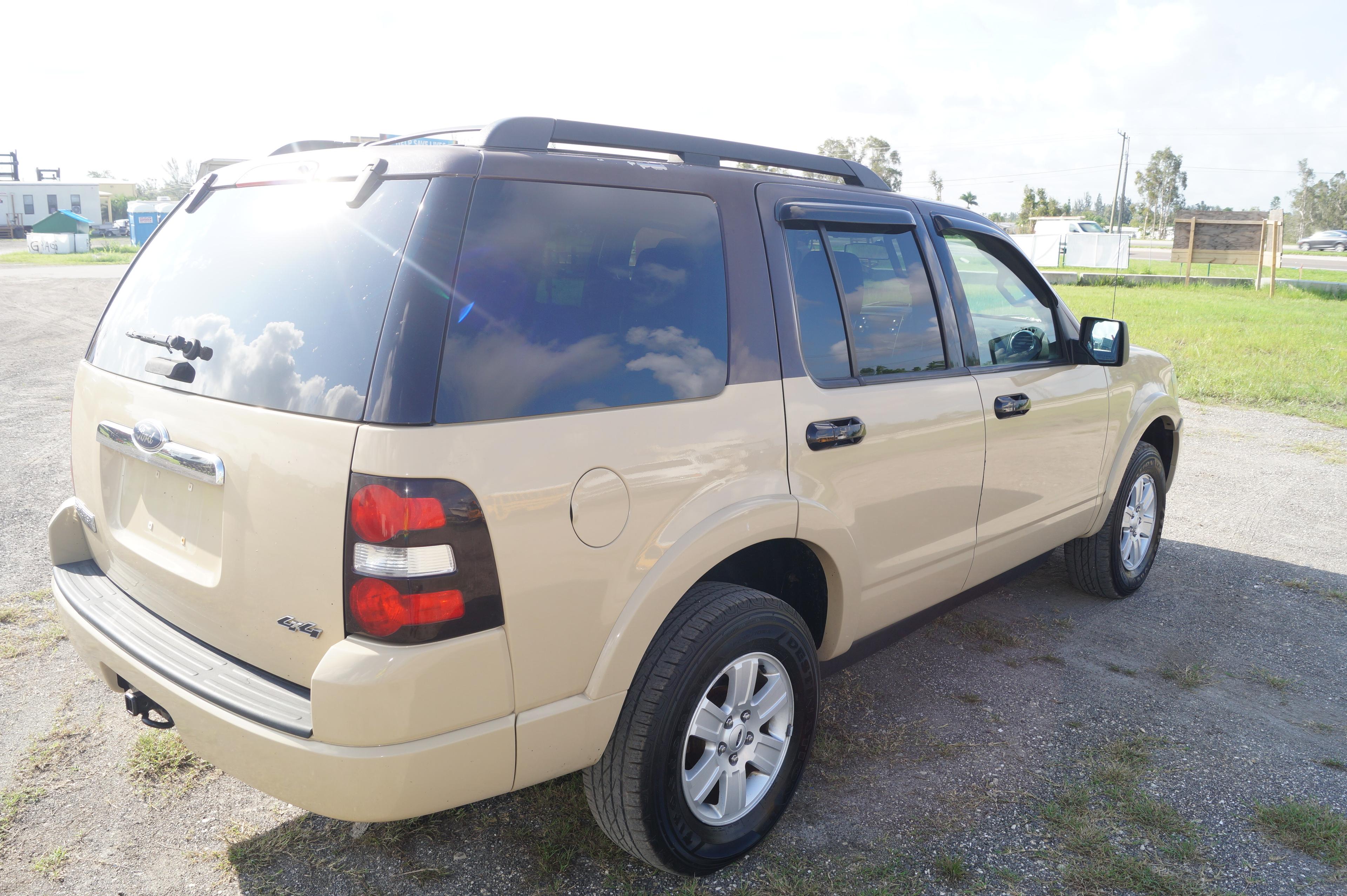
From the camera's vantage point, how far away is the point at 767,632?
2.58 m

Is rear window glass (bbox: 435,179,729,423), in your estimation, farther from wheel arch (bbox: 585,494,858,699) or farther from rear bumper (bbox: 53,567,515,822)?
rear bumper (bbox: 53,567,515,822)

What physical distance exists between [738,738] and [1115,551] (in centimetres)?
290

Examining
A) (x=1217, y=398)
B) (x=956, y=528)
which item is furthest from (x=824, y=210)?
(x=1217, y=398)

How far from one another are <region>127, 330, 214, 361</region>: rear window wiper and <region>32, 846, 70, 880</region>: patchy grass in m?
1.46

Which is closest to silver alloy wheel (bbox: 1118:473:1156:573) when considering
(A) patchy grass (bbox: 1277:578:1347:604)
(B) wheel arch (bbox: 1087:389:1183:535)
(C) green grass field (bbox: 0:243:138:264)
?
(B) wheel arch (bbox: 1087:389:1183:535)

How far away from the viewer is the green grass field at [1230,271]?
3028 centimetres

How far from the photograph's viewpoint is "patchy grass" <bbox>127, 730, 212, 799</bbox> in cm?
291

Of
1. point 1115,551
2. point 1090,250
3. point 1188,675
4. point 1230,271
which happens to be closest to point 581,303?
point 1188,675

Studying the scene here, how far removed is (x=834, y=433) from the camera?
2762mm

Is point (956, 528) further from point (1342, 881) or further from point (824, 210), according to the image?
point (1342, 881)

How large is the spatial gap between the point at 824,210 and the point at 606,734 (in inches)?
68.7

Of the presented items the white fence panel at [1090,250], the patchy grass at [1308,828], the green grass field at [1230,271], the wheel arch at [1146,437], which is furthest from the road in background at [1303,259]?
the patchy grass at [1308,828]

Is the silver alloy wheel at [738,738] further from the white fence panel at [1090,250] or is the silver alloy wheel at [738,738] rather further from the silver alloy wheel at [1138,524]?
the white fence panel at [1090,250]

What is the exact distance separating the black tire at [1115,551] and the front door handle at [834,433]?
232cm
